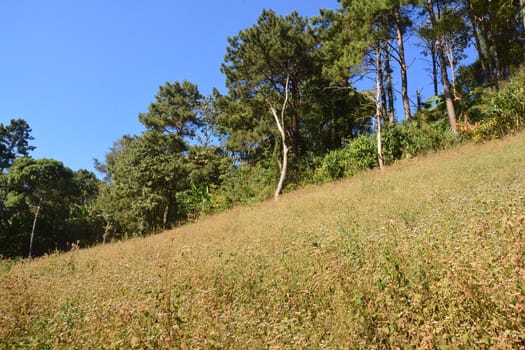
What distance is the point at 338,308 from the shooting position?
272 cm

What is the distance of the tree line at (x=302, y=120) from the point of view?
52.5 feet

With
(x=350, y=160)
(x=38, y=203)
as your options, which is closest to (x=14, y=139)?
(x=38, y=203)

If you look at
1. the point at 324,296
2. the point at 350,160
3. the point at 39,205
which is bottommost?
the point at 324,296

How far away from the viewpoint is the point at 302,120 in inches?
993

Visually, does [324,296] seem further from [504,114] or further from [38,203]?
[38,203]

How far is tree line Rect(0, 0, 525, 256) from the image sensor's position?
16016 mm

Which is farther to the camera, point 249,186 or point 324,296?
point 249,186

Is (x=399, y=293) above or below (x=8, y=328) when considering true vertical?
above

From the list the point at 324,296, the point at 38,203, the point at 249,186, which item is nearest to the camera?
the point at 324,296

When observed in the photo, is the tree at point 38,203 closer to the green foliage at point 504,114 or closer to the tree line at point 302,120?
the tree line at point 302,120

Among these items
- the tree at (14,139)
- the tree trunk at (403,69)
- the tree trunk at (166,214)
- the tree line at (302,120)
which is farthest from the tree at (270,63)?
the tree at (14,139)

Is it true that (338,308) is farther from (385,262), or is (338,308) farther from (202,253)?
(202,253)

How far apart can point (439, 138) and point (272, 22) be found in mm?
11534

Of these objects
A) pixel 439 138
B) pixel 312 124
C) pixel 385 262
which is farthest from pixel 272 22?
pixel 385 262
